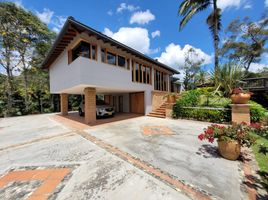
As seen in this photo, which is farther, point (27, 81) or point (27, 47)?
point (27, 81)

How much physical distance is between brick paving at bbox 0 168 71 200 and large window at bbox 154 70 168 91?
37.5 feet

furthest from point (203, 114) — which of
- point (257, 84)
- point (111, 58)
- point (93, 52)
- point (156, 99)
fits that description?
point (257, 84)

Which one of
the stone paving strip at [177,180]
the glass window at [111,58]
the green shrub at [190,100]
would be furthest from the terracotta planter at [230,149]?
the glass window at [111,58]

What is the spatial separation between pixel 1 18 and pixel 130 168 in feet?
65.9

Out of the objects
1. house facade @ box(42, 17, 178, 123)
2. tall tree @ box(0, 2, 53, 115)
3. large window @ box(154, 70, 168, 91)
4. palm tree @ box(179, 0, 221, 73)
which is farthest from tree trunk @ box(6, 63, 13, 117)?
palm tree @ box(179, 0, 221, 73)

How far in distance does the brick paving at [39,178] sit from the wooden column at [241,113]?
810 cm

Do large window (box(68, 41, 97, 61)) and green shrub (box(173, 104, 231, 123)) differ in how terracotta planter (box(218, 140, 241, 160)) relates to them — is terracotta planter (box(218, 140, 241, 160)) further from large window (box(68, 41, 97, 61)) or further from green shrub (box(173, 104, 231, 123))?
large window (box(68, 41, 97, 61))

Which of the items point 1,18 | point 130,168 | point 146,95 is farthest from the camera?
point 1,18

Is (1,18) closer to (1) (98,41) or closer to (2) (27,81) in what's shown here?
(2) (27,81)

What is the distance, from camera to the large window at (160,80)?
13.3m

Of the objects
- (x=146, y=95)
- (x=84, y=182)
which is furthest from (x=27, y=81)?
(x=84, y=182)

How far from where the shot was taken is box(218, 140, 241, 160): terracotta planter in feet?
10.7

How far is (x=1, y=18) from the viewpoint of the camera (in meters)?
13.1

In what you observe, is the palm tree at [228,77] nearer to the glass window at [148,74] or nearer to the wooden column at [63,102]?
the glass window at [148,74]
